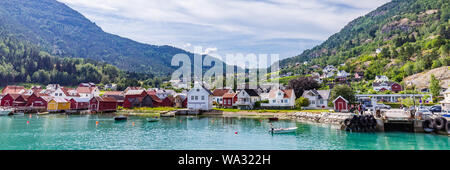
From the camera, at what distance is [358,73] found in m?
142

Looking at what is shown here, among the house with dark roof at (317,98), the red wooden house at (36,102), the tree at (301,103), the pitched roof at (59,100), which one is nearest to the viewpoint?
the tree at (301,103)

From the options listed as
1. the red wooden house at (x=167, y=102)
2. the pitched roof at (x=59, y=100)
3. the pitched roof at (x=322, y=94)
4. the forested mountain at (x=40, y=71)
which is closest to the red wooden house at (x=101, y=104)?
the pitched roof at (x=59, y=100)

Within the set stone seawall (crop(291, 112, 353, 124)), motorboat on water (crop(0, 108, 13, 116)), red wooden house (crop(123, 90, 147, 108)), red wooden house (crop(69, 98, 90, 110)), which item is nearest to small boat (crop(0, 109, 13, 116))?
motorboat on water (crop(0, 108, 13, 116))

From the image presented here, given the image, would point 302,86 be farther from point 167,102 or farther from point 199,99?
point 167,102

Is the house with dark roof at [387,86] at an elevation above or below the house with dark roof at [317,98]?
above

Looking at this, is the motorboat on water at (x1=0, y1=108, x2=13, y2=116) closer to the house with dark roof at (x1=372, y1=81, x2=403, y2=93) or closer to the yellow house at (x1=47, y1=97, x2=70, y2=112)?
the yellow house at (x1=47, y1=97, x2=70, y2=112)

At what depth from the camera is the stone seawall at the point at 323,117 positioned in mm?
43125

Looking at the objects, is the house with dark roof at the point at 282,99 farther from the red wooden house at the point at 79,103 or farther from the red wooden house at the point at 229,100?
the red wooden house at the point at 79,103

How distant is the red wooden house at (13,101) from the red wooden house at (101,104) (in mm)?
23801

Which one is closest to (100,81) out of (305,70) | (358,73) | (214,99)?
(214,99)

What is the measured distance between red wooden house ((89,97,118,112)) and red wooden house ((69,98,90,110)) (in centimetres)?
791

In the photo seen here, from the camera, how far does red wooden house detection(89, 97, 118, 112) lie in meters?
77.8
